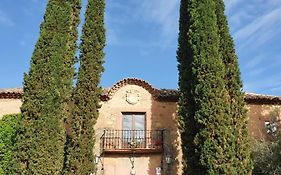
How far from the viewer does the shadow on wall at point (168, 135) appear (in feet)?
62.7

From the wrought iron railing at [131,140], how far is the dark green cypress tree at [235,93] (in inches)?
225

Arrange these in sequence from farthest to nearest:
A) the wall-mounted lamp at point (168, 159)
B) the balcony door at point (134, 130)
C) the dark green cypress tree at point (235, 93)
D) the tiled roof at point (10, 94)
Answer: the tiled roof at point (10, 94) < the balcony door at point (134, 130) < the wall-mounted lamp at point (168, 159) < the dark green cypress tree at point (235, 93)

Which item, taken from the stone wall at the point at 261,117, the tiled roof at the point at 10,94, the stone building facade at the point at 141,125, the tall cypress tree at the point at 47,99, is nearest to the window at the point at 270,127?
the stone building facade at the point at 141,125

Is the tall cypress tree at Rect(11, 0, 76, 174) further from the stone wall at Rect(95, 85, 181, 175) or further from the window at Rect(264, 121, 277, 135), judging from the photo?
the window at Rect(264, 121, 277, 135)

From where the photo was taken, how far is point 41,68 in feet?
45.0

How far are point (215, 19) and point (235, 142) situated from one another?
5330mm

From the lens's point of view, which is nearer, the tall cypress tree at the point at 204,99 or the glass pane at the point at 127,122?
the tall cypress tree at the point at 204,99

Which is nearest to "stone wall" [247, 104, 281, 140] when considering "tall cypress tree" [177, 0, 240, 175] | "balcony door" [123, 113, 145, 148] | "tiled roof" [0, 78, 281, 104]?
"tiled roof" [0, 78, 281, 104]

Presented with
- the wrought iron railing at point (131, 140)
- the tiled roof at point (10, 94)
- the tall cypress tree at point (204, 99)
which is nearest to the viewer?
the tall cypress tree at point (204, 99)

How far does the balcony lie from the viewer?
19094 mm

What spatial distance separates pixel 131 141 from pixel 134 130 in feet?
2.51

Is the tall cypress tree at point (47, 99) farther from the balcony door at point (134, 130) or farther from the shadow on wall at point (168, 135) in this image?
the shadow on wall at point (168, 135)

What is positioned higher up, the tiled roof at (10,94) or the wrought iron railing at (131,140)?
the tiled roof at (10,94)

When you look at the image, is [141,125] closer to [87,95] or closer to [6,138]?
[87,95]
